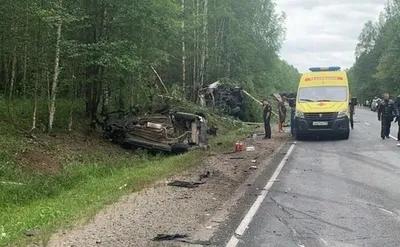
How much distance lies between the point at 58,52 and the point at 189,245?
37.7 feet

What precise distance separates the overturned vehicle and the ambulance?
4.05m

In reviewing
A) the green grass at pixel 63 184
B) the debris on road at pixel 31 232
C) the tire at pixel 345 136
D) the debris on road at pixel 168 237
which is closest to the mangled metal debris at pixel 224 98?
the tire at pixel 345 136

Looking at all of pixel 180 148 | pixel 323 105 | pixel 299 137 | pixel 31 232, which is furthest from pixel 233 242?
pixel 299 137

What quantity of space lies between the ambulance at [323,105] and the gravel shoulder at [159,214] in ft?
25.3

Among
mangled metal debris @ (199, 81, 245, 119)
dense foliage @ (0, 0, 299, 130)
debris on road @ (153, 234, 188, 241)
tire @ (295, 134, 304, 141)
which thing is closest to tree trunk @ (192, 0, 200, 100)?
mangled metal debris @ (199, 81, 245, 119)

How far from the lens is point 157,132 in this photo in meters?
18.5

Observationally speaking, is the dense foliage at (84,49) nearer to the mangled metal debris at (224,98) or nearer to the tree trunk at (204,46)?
the mangled metal debris at (224,98)

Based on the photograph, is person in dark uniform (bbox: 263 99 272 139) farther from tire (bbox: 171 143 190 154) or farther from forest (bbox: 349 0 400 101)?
forest (bbox: 349 0 400 101)

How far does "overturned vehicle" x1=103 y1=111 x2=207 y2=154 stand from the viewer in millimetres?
18500

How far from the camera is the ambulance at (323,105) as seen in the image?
66.1 ft

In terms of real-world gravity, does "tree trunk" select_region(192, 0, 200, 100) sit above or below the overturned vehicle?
above

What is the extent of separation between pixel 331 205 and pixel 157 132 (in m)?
10.6

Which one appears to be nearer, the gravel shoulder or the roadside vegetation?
the gravel shoulder

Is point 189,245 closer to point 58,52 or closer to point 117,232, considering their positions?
point 117,232
